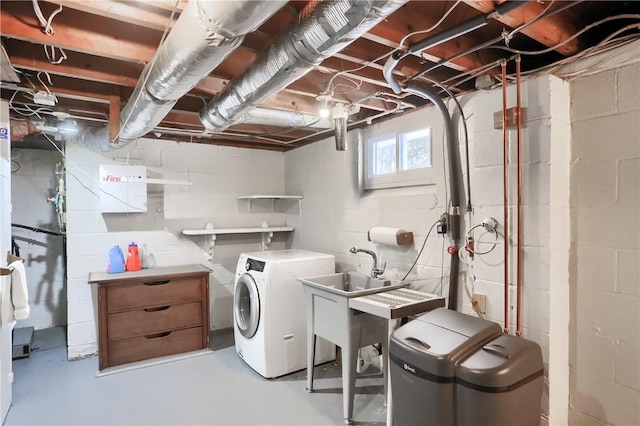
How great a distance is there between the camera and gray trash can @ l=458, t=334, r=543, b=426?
1.44m

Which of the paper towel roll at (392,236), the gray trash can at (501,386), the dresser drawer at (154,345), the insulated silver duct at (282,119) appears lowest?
the dresser drawer at (154,345)

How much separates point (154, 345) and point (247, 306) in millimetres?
A: 898

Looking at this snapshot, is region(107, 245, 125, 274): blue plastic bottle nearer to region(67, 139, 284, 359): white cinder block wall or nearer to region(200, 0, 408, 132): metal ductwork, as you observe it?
region(67, 139, 284, 359): white cinder block wall

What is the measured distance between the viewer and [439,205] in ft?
8.48

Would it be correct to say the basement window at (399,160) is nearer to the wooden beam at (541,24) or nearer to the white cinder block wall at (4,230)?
the wooden beam at (541,24)

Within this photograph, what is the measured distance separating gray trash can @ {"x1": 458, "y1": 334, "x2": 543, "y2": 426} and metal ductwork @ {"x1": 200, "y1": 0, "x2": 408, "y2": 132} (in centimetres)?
141

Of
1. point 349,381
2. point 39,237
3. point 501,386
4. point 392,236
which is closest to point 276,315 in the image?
point 349,381

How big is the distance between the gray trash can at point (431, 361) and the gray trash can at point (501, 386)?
46 millimetres

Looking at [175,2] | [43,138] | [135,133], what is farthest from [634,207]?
[43,138]

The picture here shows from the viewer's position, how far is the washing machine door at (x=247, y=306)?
293cm

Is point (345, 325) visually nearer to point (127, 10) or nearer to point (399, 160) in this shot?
point (399, 160)

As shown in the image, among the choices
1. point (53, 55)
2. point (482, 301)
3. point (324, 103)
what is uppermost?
point (53, 55)

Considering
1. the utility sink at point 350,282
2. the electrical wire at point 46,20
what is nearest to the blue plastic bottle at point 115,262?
the utility sink at point 350,282

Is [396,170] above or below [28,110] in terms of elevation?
below
